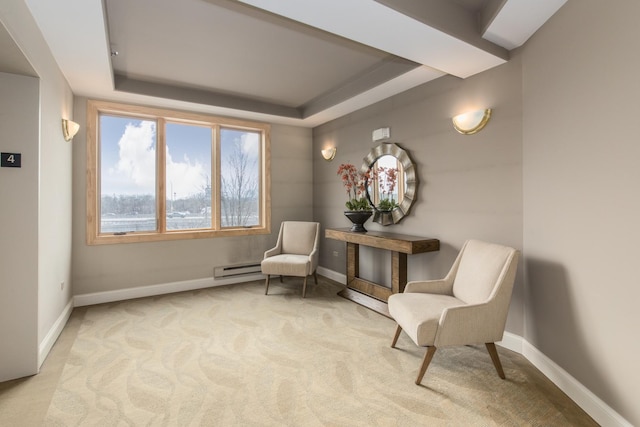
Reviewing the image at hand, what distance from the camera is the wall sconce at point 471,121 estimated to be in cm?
278

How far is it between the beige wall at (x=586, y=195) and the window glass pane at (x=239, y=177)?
3637mm

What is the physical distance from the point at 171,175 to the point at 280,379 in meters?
3.25

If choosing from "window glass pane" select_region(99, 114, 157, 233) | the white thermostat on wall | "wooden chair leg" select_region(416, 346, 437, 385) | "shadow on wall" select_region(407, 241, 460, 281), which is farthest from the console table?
"window glass pane" select_region(99, 114, 157, 233)

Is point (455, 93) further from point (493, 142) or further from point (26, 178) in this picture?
point (26, 178)

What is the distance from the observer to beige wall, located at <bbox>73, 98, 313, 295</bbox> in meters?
3.69

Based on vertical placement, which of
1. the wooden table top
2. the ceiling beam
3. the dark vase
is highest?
the ceiling beam

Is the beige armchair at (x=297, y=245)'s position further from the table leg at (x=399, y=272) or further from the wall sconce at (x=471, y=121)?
the wall sconce at (x=471, y=121)

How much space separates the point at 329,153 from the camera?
487 cm

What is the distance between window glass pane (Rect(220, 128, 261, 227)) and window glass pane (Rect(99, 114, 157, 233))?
934mm

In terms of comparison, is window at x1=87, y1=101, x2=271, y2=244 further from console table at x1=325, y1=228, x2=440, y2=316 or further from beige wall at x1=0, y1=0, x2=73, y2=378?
console table at x1=325, y1=228, x2=440, y2=316

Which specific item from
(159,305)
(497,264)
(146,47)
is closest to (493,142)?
(497,264)

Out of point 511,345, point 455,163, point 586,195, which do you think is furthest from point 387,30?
point 511,345

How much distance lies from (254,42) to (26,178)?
2069mm

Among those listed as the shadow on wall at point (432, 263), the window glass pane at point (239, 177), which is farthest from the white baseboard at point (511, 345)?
the window glass pane at point (239, 177)
